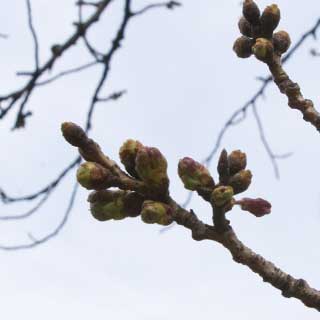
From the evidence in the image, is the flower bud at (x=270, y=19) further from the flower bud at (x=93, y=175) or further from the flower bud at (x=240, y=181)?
the flower bud at (x=93, y=175)

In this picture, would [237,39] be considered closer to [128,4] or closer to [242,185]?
[242,185]

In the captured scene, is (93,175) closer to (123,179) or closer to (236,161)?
(123,179)

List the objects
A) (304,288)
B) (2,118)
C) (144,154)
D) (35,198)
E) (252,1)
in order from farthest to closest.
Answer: (35,198)
(2,118)
(252,1)
(304,288)
(144,154)

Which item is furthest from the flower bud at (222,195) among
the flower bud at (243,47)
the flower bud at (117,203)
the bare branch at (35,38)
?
the bare branch at (35,38)

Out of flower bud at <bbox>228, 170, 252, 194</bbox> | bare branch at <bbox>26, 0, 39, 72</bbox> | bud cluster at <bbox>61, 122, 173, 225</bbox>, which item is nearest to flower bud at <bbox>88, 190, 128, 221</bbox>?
bud cluster at <bbox>61, 122, 173, 225</bbox>

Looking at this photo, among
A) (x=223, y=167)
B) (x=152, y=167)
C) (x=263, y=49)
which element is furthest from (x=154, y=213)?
(x=263, y=49)

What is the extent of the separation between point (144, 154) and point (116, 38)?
7.13 ft

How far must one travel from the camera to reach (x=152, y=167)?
1496mm

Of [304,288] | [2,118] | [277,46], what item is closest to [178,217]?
[304,288]

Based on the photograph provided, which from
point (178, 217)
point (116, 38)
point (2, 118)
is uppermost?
point (116, 38)

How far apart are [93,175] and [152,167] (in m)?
0.13

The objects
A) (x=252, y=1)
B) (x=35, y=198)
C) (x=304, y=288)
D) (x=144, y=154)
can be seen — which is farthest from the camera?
(x=35, y=198)

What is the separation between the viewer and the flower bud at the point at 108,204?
1544 millimetres

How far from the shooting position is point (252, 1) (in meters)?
2.03
